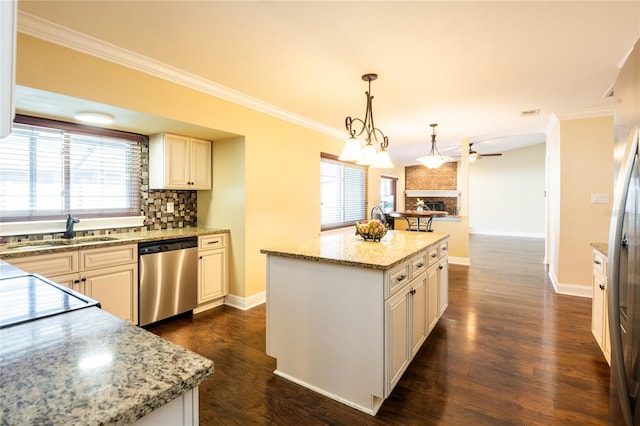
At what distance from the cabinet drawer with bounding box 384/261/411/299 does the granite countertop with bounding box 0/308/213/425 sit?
4.27 ft

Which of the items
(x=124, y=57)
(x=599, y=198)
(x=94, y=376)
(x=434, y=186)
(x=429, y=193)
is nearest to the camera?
(x=94, y=376)

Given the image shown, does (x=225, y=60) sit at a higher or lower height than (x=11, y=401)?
higher

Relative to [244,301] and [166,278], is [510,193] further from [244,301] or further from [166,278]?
[166,278]

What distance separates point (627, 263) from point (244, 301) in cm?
335

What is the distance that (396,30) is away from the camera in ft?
7.20

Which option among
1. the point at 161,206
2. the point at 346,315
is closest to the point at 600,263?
the point at 346,315

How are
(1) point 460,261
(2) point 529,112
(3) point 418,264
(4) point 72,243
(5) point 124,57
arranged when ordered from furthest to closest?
(1) point 460,261 → (2) point 529,112 → (4) point 72,243 → (5) point 124,57 → (3) point 418,264

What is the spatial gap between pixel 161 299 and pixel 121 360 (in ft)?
8.75

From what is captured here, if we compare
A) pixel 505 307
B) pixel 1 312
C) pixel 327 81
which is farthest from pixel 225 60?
pixel 505 307

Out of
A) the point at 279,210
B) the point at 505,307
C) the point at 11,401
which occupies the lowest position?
the point at 505,307

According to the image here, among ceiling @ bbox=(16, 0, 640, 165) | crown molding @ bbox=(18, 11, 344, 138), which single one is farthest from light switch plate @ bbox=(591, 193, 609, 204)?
crown molding @ bbox=(18, 11, 344, 138)

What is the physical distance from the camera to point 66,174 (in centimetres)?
296

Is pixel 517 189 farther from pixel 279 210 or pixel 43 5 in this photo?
pixel 43 5

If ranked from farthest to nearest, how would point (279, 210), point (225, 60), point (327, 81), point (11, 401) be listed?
point (279, 210) → point (327, 81) → point (225, 60) → point (11, 401)
